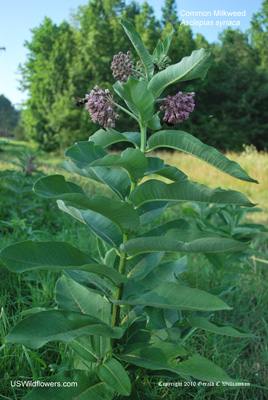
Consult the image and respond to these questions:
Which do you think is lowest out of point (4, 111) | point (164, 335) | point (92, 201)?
point (164, 335)

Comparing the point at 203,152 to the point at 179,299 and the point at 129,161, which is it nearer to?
the point at 129,161

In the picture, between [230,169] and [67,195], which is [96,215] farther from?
[230,169]

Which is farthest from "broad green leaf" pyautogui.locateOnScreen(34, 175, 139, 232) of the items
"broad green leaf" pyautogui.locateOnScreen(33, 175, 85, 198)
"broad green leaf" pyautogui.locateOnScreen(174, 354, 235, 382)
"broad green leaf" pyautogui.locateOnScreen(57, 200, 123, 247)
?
"broad green leaf" pyautogui.locateOnScreen(174, 354, 235, 382)

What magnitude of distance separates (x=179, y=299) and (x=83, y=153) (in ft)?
1.59

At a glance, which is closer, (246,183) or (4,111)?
(246,183)

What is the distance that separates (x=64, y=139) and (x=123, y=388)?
15.3 meters

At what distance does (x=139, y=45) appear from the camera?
3.44 ft

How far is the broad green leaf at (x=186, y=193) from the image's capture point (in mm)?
924

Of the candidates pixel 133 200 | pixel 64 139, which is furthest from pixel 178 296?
pixel 64 139

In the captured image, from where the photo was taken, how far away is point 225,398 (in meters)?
1.51

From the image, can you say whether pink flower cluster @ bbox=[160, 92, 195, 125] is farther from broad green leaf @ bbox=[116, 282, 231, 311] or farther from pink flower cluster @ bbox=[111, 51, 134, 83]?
broad green leaf @ bbox=[116, 282, 231, 311]

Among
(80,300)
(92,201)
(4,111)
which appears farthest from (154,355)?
(4,111)

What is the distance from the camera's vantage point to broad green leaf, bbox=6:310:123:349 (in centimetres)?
91

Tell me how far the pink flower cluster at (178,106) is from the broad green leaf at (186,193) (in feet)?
0.72
